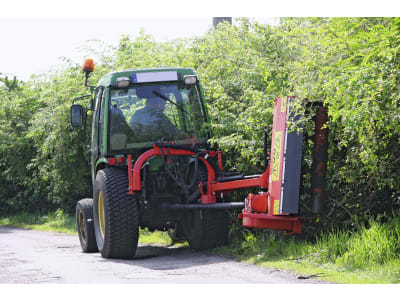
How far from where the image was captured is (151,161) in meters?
10.1

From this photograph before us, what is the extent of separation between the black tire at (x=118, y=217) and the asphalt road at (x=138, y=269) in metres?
0.19

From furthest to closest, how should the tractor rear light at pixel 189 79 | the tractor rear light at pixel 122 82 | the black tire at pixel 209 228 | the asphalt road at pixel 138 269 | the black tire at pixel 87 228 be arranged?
the black tire at pixel 87 228, the tractor rear light at pixel 189 79, the tractor rear light at pixel 122 82, the black tire at pixel 209 228, the asphalt road at pixel 138 269

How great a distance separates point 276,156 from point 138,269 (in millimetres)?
2343

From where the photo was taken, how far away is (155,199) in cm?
996

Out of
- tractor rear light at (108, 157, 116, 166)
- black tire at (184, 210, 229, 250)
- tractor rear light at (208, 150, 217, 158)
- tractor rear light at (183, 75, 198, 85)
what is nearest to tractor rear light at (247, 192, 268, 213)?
black tire at (184, 210, 229, 250)

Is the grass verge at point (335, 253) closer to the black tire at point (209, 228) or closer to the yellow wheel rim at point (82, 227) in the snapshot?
the black tire at point (209, 228)

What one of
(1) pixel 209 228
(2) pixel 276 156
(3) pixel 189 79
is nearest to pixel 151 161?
(1) pixel 209 228

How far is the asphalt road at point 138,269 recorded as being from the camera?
741cm

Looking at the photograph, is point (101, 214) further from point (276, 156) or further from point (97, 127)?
point (276, 156)

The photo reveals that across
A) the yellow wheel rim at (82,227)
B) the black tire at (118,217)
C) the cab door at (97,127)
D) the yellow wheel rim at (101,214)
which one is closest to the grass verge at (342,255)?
the black tire at (118,217)

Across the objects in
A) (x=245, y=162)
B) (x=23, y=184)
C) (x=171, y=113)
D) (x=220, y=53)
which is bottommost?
(x=23, y=184)

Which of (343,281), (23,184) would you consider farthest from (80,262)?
(23,184)

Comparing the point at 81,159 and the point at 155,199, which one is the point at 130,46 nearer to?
the point at 81,159

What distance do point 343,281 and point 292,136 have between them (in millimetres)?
2212
